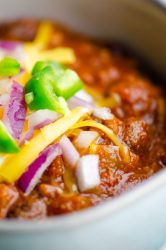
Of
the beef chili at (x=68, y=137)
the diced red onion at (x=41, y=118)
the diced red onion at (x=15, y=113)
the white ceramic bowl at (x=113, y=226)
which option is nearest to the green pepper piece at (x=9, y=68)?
the beef chili at (x=68, y=137)

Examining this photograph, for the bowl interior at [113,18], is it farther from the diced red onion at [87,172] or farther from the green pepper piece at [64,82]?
the diced red onion at [87,172]

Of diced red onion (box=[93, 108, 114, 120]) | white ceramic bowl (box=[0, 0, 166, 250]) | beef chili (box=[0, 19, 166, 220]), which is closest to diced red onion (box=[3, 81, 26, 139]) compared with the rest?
beef chili (box=[0, 19, 166, 220])

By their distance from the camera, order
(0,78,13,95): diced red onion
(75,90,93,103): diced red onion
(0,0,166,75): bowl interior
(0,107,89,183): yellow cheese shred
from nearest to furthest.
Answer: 1. (0,107,89,183): yellow cheese shred
2. (0,78,13,95): diced red onion
3. (75,90,93,103): diced red onion
4. (0,0,166,75): bowl interior

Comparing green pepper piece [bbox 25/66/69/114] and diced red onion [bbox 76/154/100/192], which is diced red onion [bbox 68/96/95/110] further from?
diced red onion [bbox 76/154/100/192]

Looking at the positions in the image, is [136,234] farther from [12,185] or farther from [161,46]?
[161,46]

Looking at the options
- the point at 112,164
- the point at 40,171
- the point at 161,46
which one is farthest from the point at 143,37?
the point at 40,171

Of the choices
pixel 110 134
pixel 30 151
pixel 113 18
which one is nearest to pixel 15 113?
pixel 30 151

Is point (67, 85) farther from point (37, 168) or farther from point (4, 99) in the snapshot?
point (37, 168)
